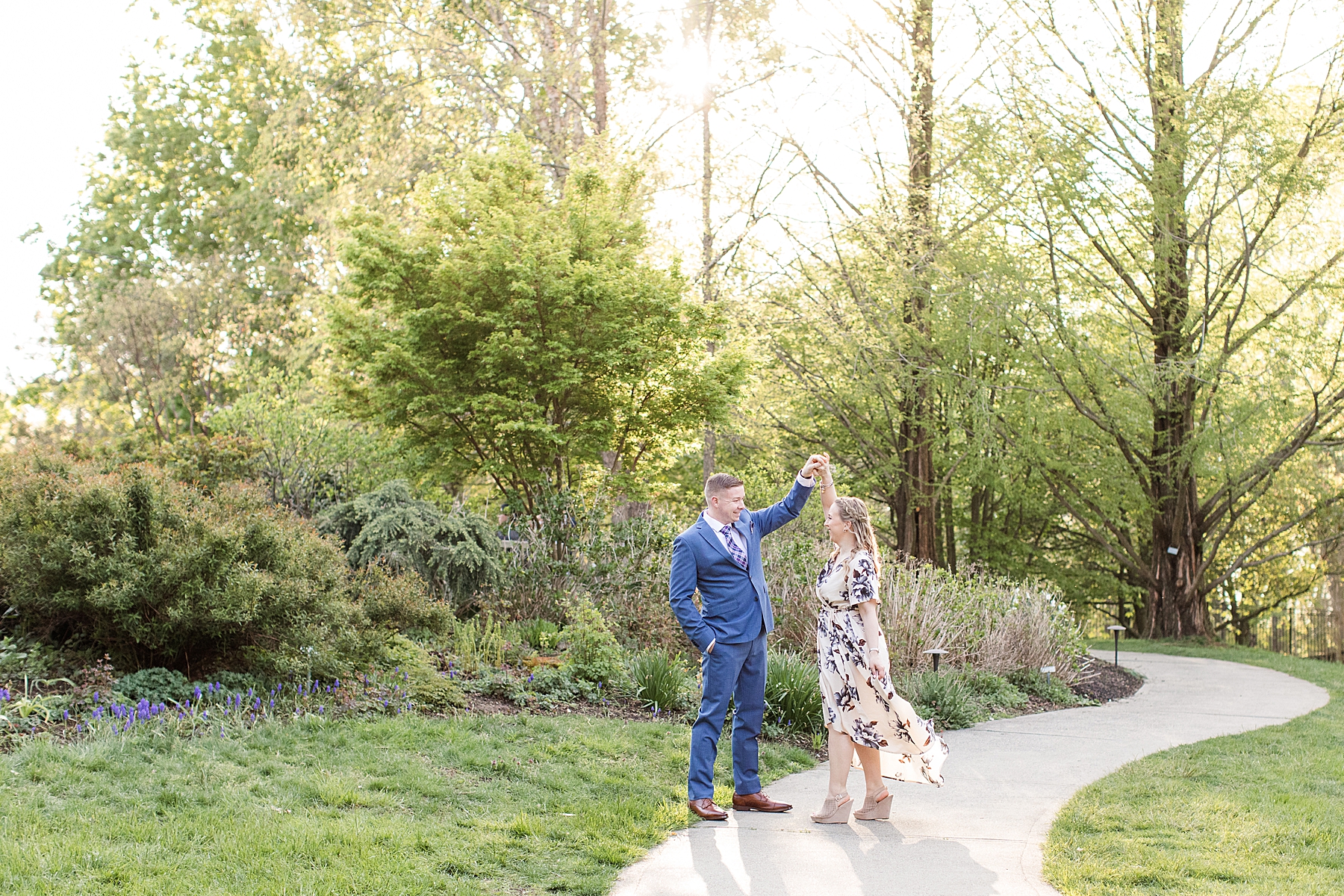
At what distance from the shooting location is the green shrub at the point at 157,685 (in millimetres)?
6570

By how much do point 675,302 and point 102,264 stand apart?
23.5 meters

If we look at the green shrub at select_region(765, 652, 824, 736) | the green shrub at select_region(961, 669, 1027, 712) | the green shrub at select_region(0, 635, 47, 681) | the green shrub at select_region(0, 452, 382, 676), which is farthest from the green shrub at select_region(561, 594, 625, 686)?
the green shrub at select_region(0, 635, 47, 681)

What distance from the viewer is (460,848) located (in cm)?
464

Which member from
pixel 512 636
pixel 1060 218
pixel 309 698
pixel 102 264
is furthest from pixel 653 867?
pixel 102 264

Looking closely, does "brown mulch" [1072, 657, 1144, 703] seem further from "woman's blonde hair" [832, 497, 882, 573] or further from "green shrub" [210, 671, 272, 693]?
"green shrub" [210, 671, 272, 693]

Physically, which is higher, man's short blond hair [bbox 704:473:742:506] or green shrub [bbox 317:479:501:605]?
man's short blond hair [bbox 704:473:742:506]

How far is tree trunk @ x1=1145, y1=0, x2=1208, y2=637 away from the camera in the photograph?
15984 millimetres

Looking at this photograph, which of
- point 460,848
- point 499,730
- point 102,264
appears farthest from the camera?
point 102,264

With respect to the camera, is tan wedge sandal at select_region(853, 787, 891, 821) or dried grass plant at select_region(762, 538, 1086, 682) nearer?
tan wedge sandal at select_region(853, 787, 891, 821)

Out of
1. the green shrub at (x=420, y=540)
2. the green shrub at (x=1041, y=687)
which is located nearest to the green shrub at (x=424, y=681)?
the green shrub at (x=420, y=540)

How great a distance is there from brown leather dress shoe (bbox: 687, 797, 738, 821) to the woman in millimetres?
477

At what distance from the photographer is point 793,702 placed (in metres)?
7.61

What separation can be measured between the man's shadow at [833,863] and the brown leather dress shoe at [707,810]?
0.07 metres

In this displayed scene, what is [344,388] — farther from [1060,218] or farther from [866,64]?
[866,64]
